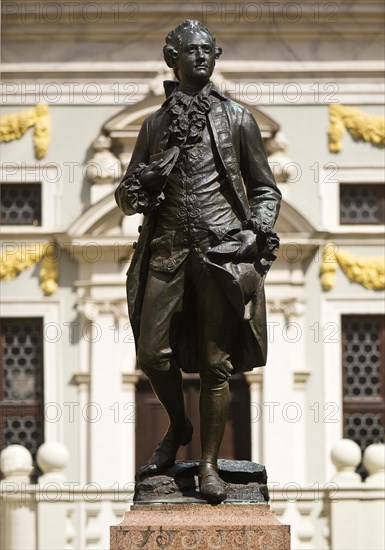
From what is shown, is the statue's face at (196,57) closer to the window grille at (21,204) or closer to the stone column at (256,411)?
the stone column at (256,411)

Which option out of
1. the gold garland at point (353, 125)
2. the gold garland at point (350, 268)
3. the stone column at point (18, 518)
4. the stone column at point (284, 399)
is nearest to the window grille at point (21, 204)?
the stone column at point (284, 399)

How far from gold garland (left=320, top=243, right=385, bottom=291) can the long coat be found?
14032mm

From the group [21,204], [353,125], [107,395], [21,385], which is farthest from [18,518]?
[353,125]

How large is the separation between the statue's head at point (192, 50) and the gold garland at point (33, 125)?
46.7 feet

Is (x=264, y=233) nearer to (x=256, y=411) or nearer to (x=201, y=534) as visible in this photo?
(x=201, y=534)

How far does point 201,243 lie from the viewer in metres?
10.3

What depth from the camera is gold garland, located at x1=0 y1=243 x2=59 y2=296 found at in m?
24.6

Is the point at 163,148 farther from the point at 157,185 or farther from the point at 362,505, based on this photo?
the point at 362,505

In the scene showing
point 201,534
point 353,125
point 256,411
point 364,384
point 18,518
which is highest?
point 353,125

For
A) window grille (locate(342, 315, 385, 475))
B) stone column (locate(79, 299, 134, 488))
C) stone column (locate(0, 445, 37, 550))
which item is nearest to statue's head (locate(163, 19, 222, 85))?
stone column (locate(0, 445, 37, 550))

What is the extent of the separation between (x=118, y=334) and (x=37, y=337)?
104cm

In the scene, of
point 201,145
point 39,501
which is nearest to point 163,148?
point 201,145

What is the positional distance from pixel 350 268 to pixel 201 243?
47.3 ft

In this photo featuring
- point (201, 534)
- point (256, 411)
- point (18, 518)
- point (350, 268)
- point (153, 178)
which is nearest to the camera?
point (201, 534)
